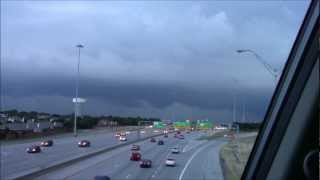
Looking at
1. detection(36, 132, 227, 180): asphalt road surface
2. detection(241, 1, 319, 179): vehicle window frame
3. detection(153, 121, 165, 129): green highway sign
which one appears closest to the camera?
detection(241, 1, 319, 179): vehicle window frame

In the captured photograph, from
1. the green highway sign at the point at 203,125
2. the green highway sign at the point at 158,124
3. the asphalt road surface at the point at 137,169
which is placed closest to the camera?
the asphalt road surface at the point at 137,169

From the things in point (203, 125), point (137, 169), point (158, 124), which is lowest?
point (137, 169)

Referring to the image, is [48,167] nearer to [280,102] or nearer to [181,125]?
[280,102]

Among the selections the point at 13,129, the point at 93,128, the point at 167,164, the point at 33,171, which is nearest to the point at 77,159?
the point at 167,164

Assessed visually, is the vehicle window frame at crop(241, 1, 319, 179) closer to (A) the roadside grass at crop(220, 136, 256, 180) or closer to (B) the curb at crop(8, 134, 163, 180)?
(A) the roadside grass at crop(220, 136, 256, 180)

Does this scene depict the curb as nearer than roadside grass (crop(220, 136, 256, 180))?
No

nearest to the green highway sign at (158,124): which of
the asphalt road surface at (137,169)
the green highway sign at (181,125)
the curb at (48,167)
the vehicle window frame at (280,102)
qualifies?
the green highway sign at (181,125)

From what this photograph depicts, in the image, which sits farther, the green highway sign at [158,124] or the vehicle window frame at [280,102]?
the green highway sign at [158,124]

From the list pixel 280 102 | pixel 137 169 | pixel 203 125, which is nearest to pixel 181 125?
pixel 203 125

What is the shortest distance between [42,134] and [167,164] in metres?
68.6

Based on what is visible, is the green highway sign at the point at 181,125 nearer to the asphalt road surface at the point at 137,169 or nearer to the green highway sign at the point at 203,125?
the green highway sign at the point at 203,125

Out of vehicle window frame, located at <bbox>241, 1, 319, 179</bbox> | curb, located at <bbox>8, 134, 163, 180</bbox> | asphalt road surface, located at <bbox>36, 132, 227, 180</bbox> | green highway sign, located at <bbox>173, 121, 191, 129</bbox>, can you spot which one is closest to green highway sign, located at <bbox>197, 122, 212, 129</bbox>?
green highway sign, located at <bbox>173, 121, 191, 129</bbox>

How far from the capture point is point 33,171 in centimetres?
4962

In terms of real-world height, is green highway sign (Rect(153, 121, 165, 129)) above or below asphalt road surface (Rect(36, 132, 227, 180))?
above
